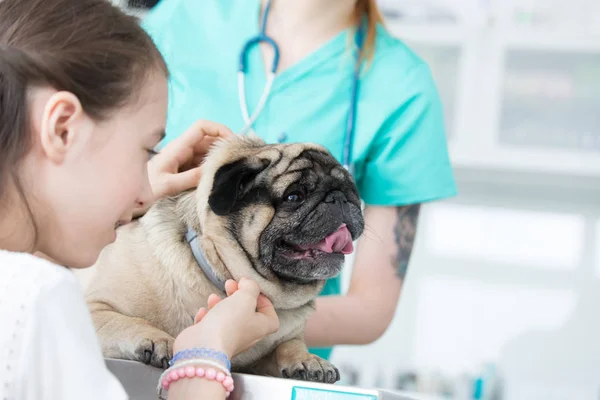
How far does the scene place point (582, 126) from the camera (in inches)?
104

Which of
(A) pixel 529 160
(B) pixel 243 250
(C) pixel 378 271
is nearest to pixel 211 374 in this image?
(B) pixel 243 250

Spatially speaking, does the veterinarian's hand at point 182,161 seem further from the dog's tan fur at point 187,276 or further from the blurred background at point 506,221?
the blurred background at point 506,221

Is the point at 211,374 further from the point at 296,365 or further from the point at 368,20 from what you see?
the point at 368,20

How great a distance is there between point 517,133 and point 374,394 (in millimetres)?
2271

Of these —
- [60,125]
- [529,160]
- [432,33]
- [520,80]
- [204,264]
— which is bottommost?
[204,264]

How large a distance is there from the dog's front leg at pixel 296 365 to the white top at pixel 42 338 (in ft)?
1.01

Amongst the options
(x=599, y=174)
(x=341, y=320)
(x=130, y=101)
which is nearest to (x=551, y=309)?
(x=599, y=174)

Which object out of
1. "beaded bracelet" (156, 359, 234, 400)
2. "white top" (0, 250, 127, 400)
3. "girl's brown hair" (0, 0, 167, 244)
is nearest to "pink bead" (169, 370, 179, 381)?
"beaded bracelet" (156, 359, 234, 400)

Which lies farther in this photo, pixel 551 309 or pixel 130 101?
pixel 551 309

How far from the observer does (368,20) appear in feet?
4.28

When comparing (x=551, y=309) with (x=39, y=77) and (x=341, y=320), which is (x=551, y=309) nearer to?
(x=341, y=320)

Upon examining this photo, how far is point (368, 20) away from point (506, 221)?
5.88 ft

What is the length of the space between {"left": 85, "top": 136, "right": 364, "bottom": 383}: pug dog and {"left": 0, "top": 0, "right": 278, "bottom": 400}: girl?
114 millimetres

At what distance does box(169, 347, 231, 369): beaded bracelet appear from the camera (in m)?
0.61
